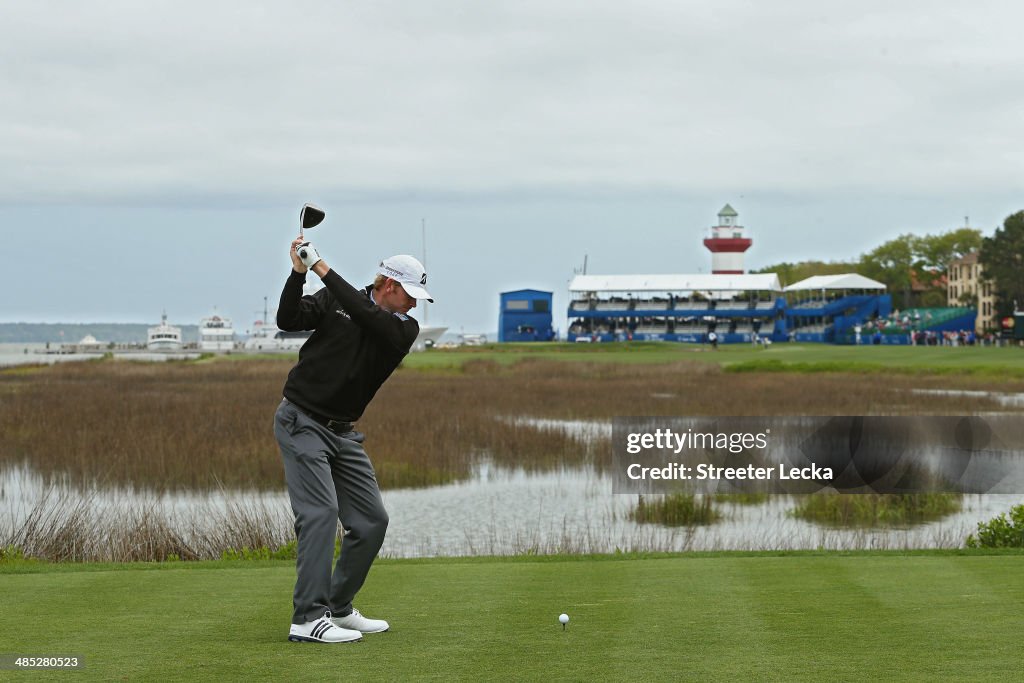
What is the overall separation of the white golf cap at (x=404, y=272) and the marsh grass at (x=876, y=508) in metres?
12.0

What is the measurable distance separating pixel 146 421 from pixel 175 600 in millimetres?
22133

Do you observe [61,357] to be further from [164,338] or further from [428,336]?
[164,338]

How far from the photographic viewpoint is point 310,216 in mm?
7047

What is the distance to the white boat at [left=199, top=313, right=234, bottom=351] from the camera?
18300 cm

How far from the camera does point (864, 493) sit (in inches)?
792

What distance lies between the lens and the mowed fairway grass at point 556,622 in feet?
19.7

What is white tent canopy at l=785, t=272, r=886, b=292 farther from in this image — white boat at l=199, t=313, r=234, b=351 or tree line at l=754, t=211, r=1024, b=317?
white boat at l=199, t=313, r=234, b=351

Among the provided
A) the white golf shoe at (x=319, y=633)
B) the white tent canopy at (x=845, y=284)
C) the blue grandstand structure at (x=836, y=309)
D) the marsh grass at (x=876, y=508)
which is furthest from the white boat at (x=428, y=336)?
the white golf shoe at (x=319, y=633)

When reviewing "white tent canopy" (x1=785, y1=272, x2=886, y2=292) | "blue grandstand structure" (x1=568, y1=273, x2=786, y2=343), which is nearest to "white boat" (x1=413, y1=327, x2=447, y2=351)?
"blue grandstand structure" (x1=568, y1=273, x2=786, y2=343)

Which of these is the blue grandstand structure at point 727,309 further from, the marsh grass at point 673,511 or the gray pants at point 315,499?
the gray pants at point 315,499

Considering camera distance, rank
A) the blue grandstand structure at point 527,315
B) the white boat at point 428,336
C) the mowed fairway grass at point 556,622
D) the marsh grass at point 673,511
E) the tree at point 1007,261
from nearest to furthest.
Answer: the mowed fairway grass at point 556,622 < the marsh grass at point 673,511 < the tree at point 1007,261 < the white boat at point 428,336 < the blue grandstand structure at point 527,315

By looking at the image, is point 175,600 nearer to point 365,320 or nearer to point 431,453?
point 365,320

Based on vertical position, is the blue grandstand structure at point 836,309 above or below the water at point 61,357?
above

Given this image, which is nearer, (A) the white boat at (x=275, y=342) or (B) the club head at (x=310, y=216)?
(B) the club head at (x=310, y=216)
